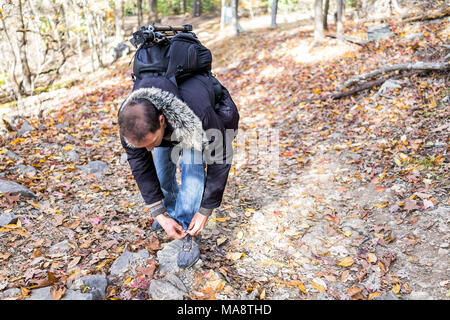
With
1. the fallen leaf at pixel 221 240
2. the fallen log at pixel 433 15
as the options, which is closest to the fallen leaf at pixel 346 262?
the fallen leaf at pixel 221 240

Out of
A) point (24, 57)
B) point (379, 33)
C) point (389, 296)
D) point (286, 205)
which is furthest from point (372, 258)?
point (24, 57)

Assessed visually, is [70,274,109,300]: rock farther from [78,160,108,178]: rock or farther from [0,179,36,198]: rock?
[78,160,108,178]: rock

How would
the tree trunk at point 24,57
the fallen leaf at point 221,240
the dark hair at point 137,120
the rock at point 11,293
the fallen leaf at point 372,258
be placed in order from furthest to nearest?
the tree trunk at point 24,57 → the fallen leaf at point 221,240 → the fallen leaf at point 372,258 → the rock at point 11,293 → the dark hair at point 137,120

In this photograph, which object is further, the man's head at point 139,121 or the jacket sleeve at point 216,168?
the jacket sleeve at point 216,168

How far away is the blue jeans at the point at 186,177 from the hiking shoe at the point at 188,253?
0.13 meters

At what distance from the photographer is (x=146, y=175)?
2.64m

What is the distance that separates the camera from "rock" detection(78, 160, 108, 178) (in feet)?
15.5

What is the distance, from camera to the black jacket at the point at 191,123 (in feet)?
7.18

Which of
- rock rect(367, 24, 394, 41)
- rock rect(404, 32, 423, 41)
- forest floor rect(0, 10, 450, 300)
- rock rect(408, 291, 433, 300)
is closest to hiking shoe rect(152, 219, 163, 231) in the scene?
forest floor rect(0, 10, 450, 300)

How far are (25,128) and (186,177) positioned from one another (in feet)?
16.3

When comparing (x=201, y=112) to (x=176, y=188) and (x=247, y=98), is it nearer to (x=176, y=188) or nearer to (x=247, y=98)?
(x=176, y=188)

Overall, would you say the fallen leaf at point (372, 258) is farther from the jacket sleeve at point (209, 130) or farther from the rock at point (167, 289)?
the rock at point (167, 289)

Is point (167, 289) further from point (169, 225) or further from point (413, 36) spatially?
point (413, 36)
